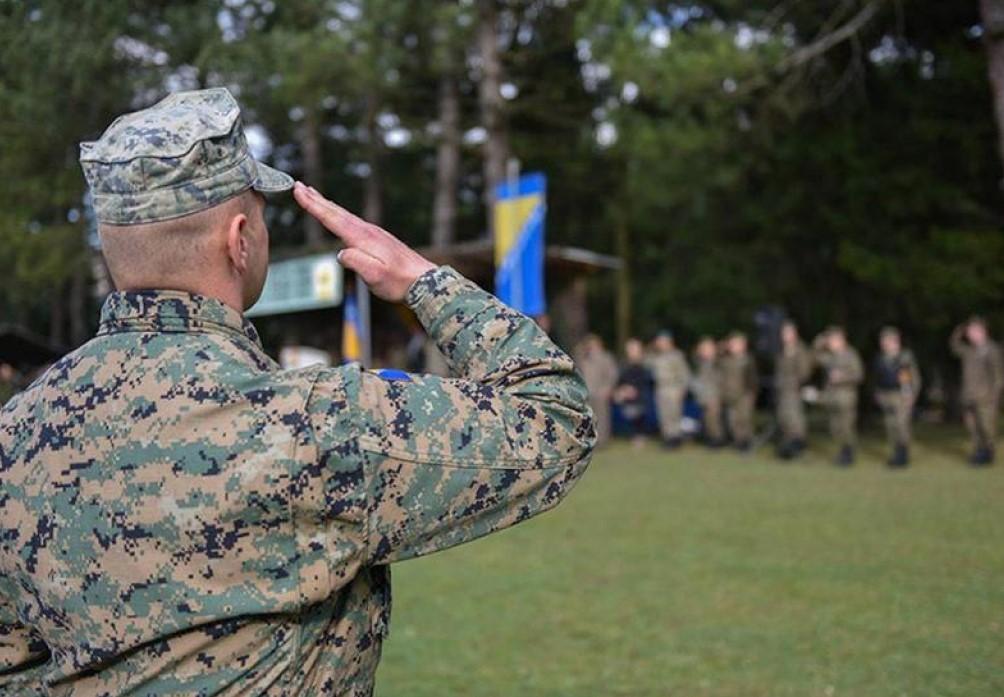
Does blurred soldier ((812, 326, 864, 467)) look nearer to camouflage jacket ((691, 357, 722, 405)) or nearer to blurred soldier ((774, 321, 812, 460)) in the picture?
blurred soldier ((774, 321, 812, 460))

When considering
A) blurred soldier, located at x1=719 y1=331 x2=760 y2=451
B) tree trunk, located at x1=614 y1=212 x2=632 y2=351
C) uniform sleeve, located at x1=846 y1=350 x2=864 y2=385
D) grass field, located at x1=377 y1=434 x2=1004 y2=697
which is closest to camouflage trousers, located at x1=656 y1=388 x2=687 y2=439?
blurred soldier, located at x1=719 y1=331 x2=760 y2=451

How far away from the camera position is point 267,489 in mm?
1754

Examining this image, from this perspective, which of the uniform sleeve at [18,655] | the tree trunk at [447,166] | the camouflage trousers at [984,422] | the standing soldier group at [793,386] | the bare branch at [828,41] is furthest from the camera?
the tree trunk at [447,166]

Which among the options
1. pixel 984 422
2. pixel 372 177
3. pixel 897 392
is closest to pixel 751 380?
pixel 897 392

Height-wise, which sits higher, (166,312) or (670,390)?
(670,390)

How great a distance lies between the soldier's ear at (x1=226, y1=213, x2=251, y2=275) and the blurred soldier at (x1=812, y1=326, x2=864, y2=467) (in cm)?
1687

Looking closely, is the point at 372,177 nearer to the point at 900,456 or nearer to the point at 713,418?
the point at 713,418

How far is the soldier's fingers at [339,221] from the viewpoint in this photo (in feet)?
6.43

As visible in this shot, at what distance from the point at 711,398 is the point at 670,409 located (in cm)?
78

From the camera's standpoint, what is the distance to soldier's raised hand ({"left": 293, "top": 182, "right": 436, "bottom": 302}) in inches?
77.3

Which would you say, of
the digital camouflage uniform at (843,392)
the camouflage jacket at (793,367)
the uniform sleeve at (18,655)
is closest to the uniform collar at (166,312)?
the uniform sleeve at (18,655)

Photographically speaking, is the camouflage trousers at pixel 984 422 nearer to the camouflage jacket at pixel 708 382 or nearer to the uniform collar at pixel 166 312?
the camouflage jacket at pixel 708 382

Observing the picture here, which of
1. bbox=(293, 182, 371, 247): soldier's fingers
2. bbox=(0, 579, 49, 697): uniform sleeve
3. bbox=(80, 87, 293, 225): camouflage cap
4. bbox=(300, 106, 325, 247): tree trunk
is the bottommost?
bbox=(0, 579, 49, 697): uniform sleeve

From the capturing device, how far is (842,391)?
1811cm
